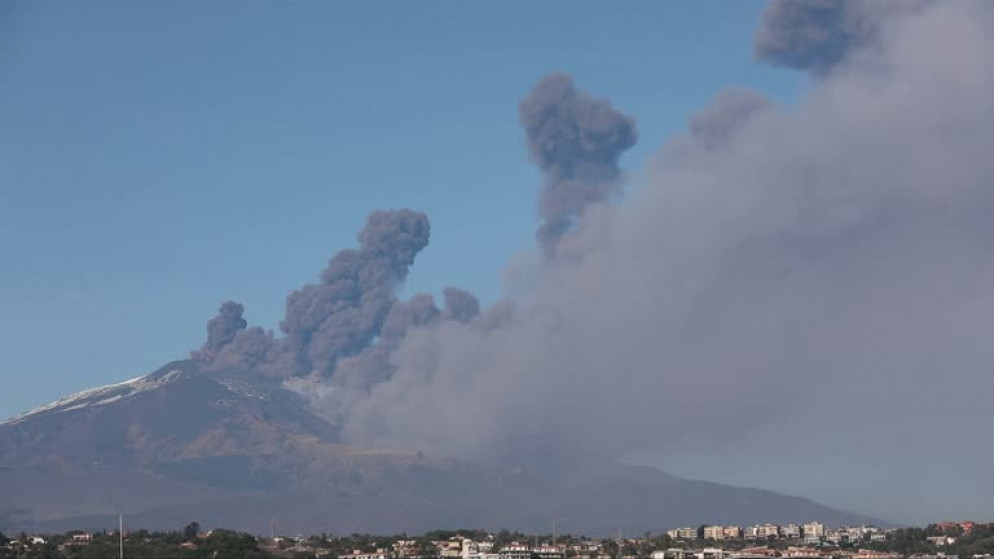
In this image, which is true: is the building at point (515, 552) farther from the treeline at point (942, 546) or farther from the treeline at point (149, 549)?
the treeline at point (942, 546)

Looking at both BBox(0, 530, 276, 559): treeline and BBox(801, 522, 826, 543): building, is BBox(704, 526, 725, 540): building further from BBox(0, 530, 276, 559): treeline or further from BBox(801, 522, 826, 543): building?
BBox(0, 530, 276, 559): treeline

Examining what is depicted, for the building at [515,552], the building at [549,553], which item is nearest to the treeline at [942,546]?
the building at [549,553]

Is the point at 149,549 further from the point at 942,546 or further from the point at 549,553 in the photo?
the point at 942,546

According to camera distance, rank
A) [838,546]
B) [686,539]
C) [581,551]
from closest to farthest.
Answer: [581,551] < [838,546] < [686,539]

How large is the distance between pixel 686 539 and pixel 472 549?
39.7 m

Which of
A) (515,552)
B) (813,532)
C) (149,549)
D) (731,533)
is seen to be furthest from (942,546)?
(149,549)

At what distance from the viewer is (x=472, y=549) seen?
386 feet

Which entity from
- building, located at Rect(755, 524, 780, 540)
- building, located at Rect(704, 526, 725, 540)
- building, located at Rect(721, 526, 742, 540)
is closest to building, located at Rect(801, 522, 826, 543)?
building, located at Rect(755, 524, 780, 540)

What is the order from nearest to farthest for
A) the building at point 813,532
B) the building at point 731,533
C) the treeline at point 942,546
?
the treeline at point 942,546, the building at point 813,532, the building at point 731,533

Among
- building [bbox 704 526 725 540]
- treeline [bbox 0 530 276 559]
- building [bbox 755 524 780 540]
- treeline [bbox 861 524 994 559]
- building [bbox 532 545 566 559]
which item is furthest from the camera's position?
building [bbox 704 526 725 540]

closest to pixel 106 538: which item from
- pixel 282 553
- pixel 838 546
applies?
pixel 282 553

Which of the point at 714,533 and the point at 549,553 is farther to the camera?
the point at 714,533

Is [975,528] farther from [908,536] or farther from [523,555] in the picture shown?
[523,555]

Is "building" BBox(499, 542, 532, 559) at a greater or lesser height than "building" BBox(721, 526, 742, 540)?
lesser
